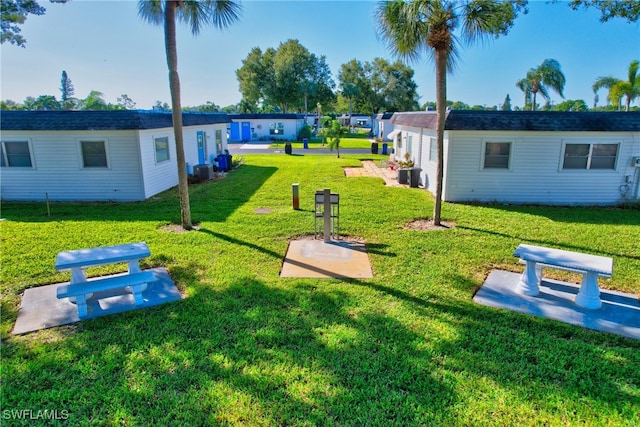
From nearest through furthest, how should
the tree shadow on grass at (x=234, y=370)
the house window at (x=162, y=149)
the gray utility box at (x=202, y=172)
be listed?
the tree shadow on grass at (x=234, y=370), the house window at (x=162, y=149), the gray utility box at (x=202, y=172)

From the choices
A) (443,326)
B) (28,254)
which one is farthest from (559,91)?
(28,254)

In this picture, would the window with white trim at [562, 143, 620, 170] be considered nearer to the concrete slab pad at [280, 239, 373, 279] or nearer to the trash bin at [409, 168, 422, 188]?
the trash bin at [409, 168, 422, 188]

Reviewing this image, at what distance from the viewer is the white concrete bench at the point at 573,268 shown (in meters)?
5.09

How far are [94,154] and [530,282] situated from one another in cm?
1198

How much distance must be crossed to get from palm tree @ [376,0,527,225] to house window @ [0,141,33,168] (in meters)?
11.1

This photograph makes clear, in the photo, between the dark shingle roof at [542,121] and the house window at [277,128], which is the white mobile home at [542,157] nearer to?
the dark shingle roof at [542,121]

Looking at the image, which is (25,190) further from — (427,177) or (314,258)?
(427,177)

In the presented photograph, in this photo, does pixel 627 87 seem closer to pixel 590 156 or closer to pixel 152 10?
pixel 590 156

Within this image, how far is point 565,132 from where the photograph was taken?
36.7ft

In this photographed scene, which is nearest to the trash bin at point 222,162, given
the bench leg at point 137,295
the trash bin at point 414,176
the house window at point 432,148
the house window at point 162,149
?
the house window at point 162,149

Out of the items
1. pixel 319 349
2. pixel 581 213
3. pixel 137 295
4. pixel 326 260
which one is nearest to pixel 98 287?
pixel 137 295

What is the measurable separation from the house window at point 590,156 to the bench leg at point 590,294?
7.71m

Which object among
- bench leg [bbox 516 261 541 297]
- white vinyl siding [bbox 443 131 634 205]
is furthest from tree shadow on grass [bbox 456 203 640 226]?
bench leg [bbox 516 261 541 297]

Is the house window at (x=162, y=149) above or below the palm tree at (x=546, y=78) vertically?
below
